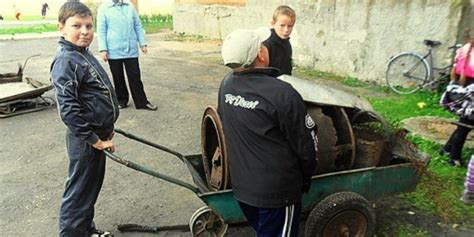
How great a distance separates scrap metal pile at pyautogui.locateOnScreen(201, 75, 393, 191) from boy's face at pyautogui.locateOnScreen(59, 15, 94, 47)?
1.04 meters

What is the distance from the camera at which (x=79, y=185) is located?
3.27m

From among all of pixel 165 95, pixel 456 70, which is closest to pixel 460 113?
pixel 456 70

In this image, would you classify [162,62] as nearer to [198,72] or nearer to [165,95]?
[198,72]

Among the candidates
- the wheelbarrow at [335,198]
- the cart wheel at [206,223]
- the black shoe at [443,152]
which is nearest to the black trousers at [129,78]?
the wheelbarrow at [335,198]

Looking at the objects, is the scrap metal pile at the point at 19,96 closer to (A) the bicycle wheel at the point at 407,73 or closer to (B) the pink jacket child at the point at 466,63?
(B) the pink jacket child at the point at 466,63

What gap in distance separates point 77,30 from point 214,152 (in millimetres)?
1490

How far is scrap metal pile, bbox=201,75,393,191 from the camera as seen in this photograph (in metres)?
3.33

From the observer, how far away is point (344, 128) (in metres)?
3.52

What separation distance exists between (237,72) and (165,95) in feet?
20.1

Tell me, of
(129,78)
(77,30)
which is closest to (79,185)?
(77,30)

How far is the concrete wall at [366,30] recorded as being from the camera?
7.93m

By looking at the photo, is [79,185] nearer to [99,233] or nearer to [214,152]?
[99,233]

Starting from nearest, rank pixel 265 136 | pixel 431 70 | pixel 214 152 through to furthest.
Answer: pixel 265 136, pixel 214 152, pixel 431 70

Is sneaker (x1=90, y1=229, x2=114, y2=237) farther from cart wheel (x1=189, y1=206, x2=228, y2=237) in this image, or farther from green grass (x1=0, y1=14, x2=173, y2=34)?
green grass (x1=0, y1=14, x2=173, y2=34)
